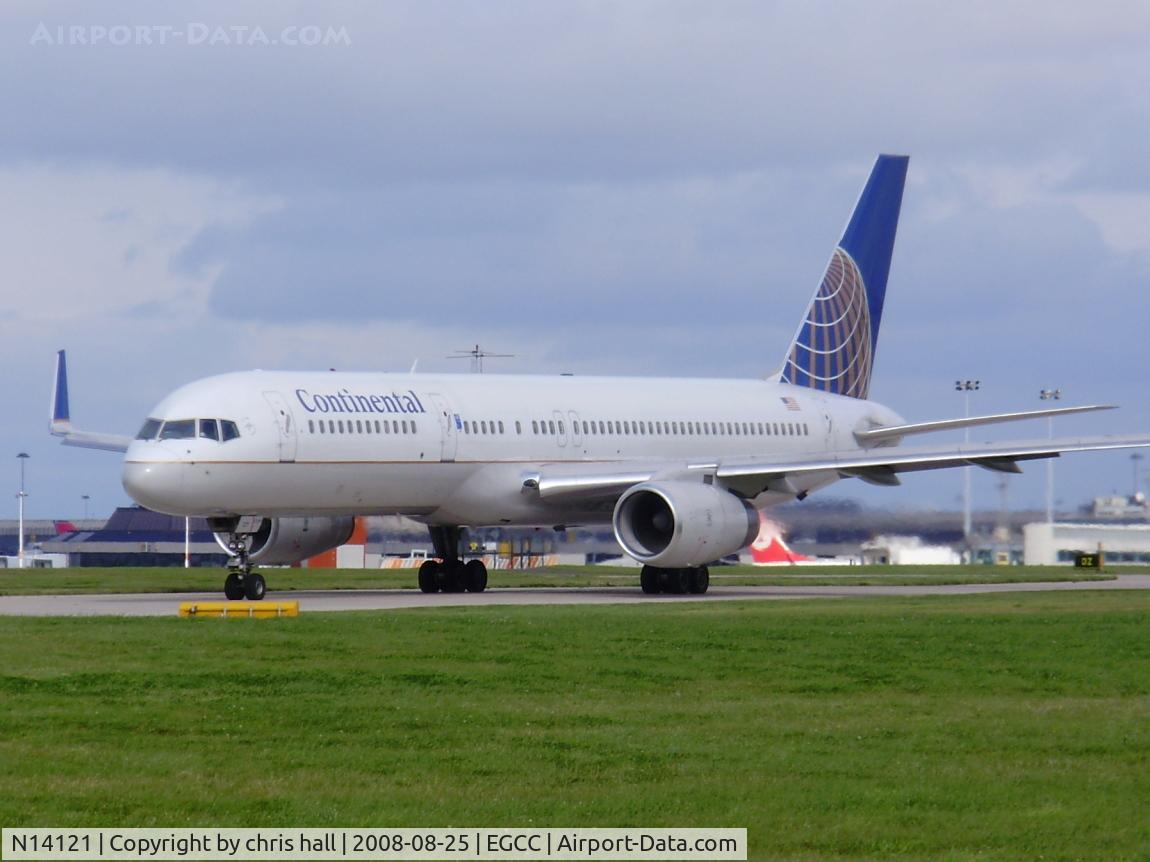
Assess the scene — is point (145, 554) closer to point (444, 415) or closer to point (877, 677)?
point (444, 415)

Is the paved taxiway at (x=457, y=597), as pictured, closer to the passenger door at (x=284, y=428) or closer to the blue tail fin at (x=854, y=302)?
the passenger door at (x=284, y=428)

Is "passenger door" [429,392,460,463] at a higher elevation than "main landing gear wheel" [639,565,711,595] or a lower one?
higher

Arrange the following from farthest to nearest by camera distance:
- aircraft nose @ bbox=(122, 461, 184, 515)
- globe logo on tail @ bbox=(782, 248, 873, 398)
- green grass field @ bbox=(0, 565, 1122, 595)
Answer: globe logo on tail @ bbox=(782, 248, 873, 398) → green grass field @ bbox=(0, 565, 1122, 595) → aircraft nose @ bbox=(122, 461, 184, 515)

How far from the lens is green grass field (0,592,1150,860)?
12930 mm

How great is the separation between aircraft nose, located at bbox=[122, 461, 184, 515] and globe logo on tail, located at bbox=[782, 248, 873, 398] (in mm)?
19102

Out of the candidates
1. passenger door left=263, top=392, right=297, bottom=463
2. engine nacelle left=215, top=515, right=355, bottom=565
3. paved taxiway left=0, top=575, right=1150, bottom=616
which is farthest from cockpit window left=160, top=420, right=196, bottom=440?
engine nacelle left=215, top=515, right=355, bottom=565

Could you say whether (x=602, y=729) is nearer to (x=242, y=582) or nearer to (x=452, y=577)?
(x=242, y=582)

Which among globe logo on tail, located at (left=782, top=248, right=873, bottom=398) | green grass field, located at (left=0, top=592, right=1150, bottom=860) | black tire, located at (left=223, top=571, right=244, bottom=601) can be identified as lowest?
green grass field, located at (left=0, top=592, right=1150, bottom=860)

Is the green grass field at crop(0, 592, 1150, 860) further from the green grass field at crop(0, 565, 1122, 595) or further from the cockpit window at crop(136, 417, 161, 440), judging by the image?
the green grass field at crop(0, 565, 1122, 595)

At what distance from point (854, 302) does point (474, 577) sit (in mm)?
14232

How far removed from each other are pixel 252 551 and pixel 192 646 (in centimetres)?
1735

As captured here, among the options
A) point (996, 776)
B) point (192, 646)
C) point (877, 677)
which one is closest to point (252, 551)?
point (192, 646)

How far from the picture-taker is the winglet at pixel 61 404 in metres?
43.7

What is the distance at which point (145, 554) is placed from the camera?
303 ft
